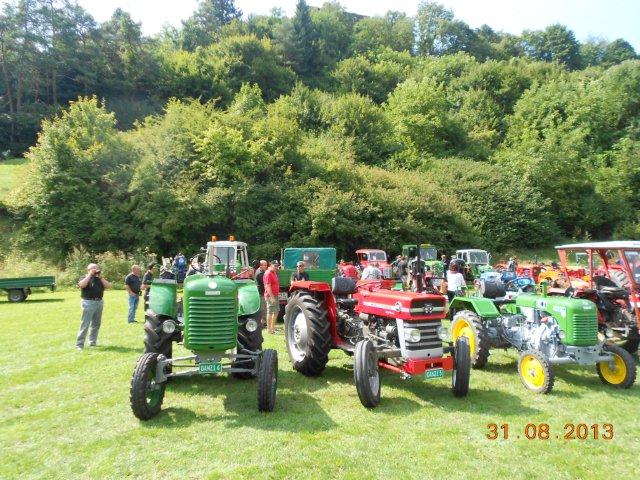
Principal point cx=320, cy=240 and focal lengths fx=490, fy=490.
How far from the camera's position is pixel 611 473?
412 centimetres

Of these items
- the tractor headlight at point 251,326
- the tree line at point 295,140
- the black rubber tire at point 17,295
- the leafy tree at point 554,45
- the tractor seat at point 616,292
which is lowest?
the black rubber tire at point 17,295

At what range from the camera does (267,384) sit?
5.28 m

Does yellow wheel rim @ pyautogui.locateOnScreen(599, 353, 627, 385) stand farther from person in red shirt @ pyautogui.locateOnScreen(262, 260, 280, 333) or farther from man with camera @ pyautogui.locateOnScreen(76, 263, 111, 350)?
man with camera @ pyautogui.locateOnScreen(76, 263, 111, 350)

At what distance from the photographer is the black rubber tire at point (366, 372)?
5387mm

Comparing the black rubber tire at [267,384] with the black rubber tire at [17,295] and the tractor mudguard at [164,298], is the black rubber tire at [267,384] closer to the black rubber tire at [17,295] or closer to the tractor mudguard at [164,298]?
the tractor mudguard at [164,298]

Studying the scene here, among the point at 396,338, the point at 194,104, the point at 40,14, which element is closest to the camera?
the point at 396,338

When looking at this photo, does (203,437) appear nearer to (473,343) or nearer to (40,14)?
(473,343)

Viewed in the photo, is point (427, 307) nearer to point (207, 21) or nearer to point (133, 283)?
point (133, 283)

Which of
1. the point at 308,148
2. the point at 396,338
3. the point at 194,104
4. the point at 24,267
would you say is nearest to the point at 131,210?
the point at 24,267

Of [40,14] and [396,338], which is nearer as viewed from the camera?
[396,338]

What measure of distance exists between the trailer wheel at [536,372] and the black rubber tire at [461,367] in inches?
43.3

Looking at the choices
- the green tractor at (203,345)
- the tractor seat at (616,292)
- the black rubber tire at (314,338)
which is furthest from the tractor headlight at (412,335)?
the tractor seat at (616,292)

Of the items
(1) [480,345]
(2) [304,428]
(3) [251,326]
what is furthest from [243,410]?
(1) [480,345]

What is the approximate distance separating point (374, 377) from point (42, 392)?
420cm
